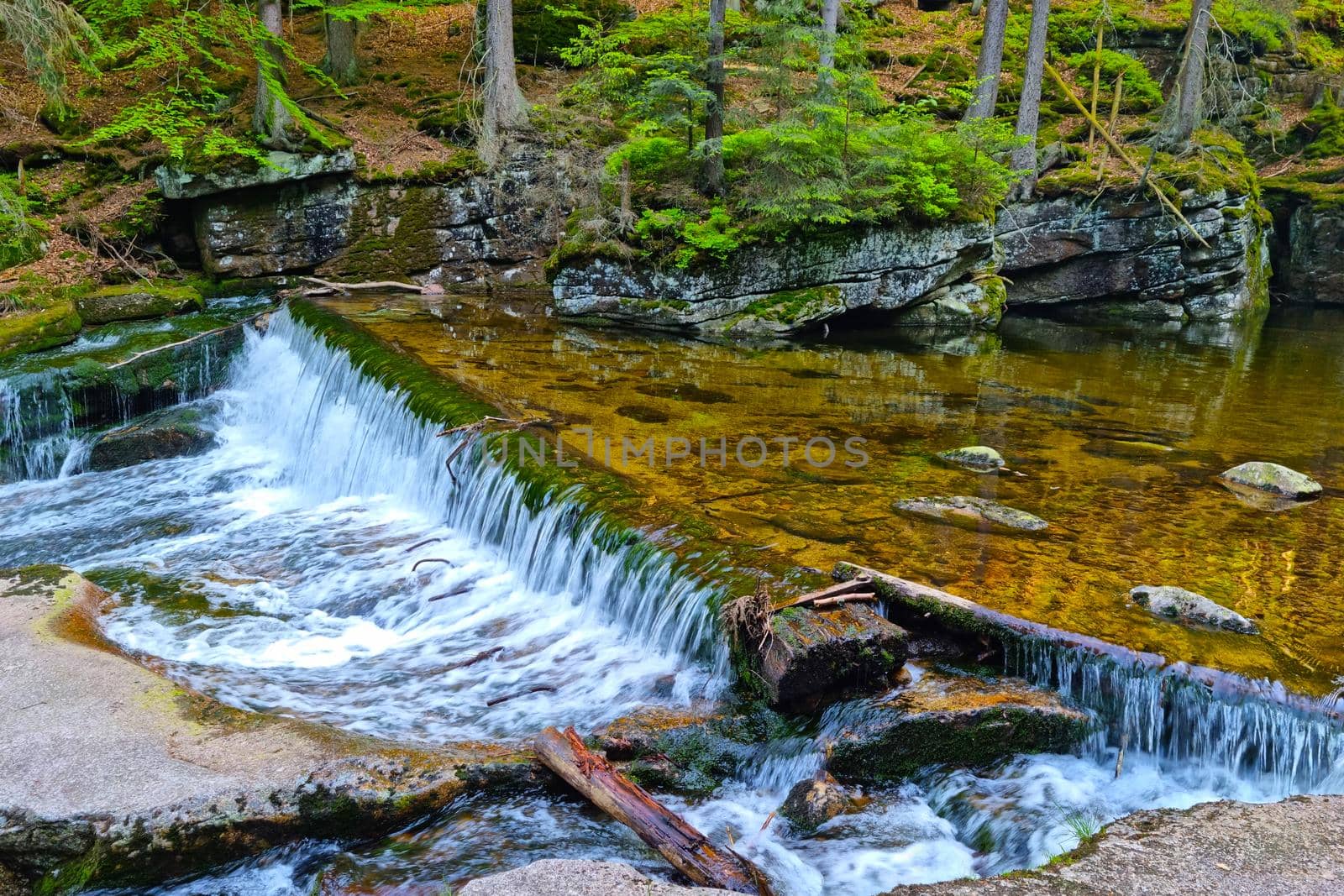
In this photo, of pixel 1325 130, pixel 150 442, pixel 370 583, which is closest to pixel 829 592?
pixel 370 583

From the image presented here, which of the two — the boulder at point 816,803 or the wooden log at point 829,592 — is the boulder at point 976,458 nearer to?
the wooden log at point 829,592

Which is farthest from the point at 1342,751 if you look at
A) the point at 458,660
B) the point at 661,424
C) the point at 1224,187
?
the point at 1224,187

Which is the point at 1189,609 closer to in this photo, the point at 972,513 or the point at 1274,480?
the point at 972,513

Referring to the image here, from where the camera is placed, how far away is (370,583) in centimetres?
742

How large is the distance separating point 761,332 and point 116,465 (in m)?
9.54

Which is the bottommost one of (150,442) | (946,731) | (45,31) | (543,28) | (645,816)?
(150,442)

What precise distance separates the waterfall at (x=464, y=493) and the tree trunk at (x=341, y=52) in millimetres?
8212

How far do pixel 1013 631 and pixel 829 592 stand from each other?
3.47 feet

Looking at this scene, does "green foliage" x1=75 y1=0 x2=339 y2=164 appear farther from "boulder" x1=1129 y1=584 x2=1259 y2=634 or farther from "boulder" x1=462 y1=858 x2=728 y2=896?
"boulder" x1=1129 y1=584 x2=1259 y2=634

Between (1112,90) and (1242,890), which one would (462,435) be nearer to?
(1242,890)

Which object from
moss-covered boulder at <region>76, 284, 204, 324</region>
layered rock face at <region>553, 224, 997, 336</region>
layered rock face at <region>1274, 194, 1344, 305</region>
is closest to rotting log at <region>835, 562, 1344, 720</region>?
layered rock face at <region>553, 224, 997, 336</region>

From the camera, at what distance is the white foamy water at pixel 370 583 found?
18.4 feet

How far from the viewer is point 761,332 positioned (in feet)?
49.0

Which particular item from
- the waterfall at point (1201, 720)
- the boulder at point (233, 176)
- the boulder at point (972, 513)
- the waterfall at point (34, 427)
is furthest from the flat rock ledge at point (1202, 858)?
the boulder at point (233, 176)
